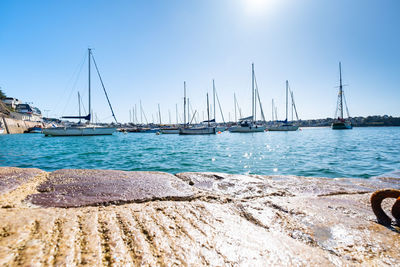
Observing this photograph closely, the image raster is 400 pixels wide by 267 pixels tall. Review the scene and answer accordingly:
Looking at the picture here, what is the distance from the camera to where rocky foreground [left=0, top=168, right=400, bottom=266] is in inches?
44.8

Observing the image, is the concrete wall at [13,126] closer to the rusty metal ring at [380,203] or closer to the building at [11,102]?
the building at [11,102]

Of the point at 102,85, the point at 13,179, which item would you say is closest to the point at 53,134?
the point at 102,85

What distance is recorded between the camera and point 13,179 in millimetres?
2689

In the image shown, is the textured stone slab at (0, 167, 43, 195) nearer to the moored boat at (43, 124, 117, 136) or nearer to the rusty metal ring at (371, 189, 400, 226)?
the rusty metal ring at (371, 189, 400, 226)

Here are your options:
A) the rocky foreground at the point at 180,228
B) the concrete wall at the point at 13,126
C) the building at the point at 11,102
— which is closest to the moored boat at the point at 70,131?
the concrete wall at the point at 13,126

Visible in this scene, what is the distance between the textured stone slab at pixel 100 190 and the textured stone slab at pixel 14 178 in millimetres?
271

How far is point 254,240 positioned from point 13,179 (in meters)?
3.46

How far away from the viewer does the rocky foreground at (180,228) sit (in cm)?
114

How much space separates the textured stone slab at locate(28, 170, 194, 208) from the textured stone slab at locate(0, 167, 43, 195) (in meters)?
0.27

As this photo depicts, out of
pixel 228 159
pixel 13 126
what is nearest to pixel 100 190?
pixel 228 159

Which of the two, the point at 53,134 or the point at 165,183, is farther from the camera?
the point at 53,134

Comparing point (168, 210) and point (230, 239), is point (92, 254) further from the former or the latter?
point (230, 239)

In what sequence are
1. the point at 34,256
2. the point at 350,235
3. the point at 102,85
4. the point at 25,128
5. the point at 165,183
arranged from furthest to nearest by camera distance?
the point at 25,128 → the point at 102,85 → the point at 165,183 → the point at 350,235 → the point at 34,256

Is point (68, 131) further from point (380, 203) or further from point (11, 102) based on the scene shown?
point (11, 102)
